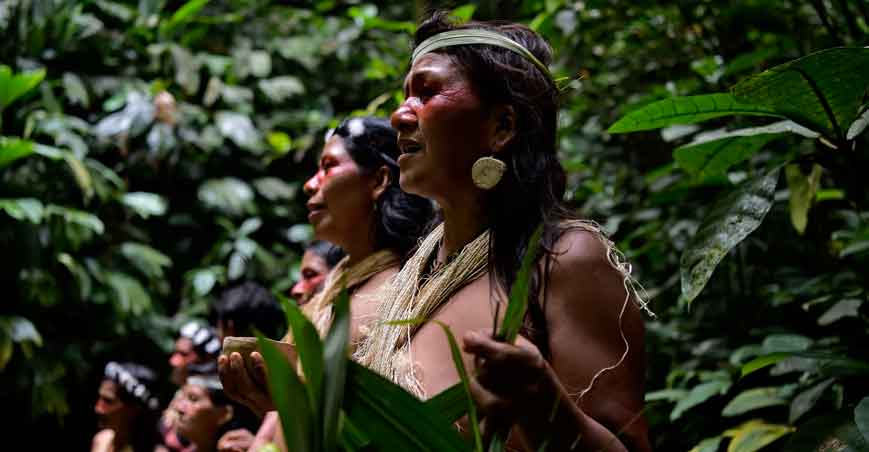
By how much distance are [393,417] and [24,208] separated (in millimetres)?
3478

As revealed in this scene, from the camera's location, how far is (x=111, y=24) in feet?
16.7

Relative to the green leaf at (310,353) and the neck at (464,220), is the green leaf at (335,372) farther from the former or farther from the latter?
the neck at (464,220)

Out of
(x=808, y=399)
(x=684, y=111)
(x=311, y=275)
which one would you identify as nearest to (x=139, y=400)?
(x=311, y=275)

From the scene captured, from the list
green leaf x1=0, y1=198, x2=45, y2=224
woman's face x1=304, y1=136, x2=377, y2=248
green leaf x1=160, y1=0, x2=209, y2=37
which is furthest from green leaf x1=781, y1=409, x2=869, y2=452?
green leaf x1=160, y1=0, x2=209, y2=37

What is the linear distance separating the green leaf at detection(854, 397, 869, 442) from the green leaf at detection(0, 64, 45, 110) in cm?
391

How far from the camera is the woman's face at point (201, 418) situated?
2.65 m

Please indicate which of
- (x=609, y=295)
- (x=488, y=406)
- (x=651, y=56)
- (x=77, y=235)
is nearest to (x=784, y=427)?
(x=609, y=295)

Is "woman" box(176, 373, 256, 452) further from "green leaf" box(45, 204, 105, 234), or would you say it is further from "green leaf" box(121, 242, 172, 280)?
"green leaf" box(121, 242, 172, 280)

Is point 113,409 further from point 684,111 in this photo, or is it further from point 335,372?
point 335,372

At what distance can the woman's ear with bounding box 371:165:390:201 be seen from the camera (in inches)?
77.9

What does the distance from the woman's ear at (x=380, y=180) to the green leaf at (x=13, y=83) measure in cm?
276

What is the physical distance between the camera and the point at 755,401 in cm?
195

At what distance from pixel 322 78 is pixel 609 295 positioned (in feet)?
14.3

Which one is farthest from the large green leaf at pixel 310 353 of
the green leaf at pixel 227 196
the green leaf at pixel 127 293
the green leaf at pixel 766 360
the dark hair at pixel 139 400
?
the green leaf at pixel 227 196
